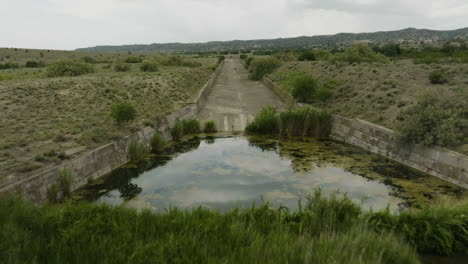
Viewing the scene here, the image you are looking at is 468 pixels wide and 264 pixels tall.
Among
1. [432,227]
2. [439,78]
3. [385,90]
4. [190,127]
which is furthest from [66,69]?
[432,227]

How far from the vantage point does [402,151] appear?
35.3 feet

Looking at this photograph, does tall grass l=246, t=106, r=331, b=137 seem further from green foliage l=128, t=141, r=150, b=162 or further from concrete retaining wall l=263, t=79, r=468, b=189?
green foliage l=128, t=141, r=150, b=162

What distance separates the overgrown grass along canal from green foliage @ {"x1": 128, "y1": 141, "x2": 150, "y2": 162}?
18.8 ft

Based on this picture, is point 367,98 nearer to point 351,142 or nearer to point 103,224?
point 351,142

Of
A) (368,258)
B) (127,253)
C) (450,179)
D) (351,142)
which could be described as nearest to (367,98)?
(351,142)

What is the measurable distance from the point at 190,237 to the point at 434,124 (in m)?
8.98

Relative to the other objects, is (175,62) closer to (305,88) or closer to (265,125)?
(305,88)

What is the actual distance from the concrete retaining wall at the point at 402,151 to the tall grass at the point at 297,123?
20.8 inches

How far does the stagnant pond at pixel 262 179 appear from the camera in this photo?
8.29 meters

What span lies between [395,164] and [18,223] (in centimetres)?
1056

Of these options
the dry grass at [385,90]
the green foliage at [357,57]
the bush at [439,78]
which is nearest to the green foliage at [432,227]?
the dry grass at [385,90]

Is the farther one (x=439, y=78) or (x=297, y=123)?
(x=439, y=78)

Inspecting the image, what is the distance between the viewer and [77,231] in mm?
4578

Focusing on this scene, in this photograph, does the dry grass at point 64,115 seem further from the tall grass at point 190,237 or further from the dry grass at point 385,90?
the dry grass at point 385,90
